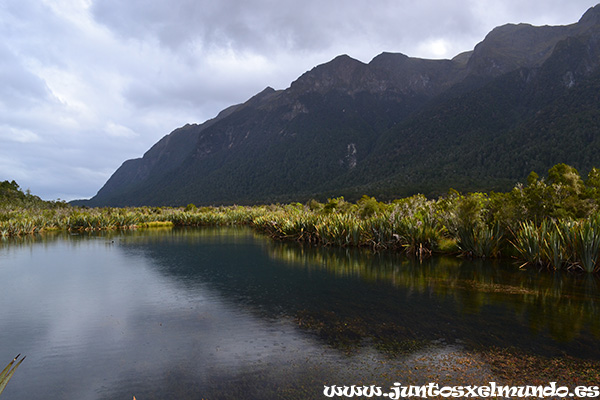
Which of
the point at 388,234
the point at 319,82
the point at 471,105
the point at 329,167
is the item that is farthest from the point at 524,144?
the point at 319,82

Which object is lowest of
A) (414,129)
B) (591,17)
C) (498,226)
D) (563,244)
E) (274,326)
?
(274,326)

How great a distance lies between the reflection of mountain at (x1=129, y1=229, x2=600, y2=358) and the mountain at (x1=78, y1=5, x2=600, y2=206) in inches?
2127

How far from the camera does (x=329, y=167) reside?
131 metres

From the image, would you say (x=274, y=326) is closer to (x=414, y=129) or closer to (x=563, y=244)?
(x=563, y=244)

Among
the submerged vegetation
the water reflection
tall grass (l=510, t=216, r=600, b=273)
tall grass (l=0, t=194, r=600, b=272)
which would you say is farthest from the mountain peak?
the water reflection

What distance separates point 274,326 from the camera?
7.57m

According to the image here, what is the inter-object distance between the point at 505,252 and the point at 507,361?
1114 centimetres

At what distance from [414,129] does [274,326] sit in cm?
12327

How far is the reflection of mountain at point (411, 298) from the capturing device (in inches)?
270

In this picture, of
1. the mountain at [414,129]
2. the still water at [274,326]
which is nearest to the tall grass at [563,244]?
the still water at [274,326]

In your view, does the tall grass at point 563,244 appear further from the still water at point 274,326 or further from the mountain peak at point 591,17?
the mountain peak at point 591,17

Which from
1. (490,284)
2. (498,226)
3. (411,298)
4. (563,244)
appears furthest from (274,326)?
(498,226)

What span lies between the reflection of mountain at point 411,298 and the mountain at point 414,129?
5404 cm

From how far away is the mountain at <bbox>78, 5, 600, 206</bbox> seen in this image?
7788 centimetres
